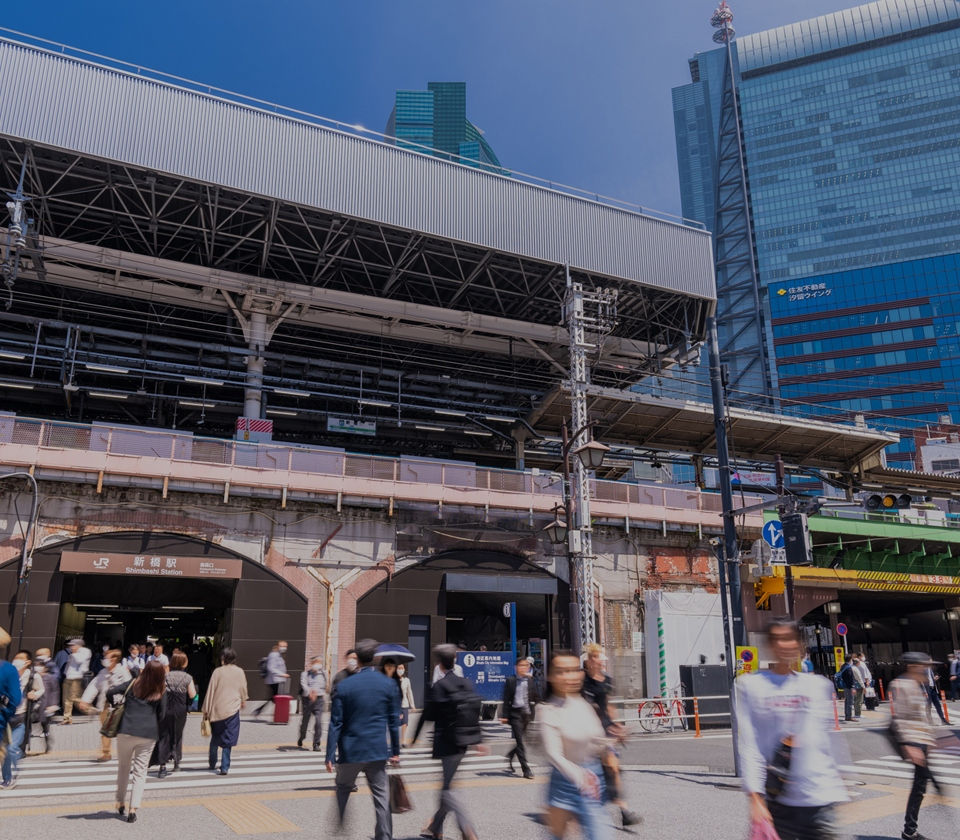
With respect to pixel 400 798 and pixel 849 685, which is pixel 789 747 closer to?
pixel 400 798

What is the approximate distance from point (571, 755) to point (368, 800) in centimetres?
566

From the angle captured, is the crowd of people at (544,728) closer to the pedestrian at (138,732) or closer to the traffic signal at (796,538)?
the pedestrian at (138,732)

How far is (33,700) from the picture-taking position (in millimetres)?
13062

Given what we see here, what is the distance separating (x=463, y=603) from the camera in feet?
97.8

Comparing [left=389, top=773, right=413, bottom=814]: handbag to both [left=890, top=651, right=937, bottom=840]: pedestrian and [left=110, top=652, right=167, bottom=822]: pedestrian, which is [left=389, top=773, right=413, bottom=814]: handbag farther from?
[left=890, top=651, right=937, bottom=840]: pedestrian

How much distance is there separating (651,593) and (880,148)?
130161 millimetres

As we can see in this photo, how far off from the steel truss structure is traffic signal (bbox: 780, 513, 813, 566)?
1961cm

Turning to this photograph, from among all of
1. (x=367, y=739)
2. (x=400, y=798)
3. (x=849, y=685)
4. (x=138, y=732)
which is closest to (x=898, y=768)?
(x=849, y=685)

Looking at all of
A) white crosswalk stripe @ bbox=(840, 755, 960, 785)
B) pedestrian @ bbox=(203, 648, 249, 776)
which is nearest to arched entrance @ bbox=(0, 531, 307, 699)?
pedestrian @ bbox=(203, 648, 249, 776)

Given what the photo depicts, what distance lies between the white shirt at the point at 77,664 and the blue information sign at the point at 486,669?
29.4ft

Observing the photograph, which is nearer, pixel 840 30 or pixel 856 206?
pixel 856 206

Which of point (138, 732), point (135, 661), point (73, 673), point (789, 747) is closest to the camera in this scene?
point (789, 747)

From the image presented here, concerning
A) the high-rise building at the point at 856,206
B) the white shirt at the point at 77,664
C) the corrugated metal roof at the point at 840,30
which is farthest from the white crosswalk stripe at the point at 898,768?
the corrugated metal roof at the point at 840,30

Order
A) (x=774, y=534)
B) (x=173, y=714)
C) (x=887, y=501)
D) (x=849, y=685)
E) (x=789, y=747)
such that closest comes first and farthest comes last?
(x=789, y=747), (x=173, y=714), (x=774, y=534), (x=887, y=501), (x=849, y=685)
